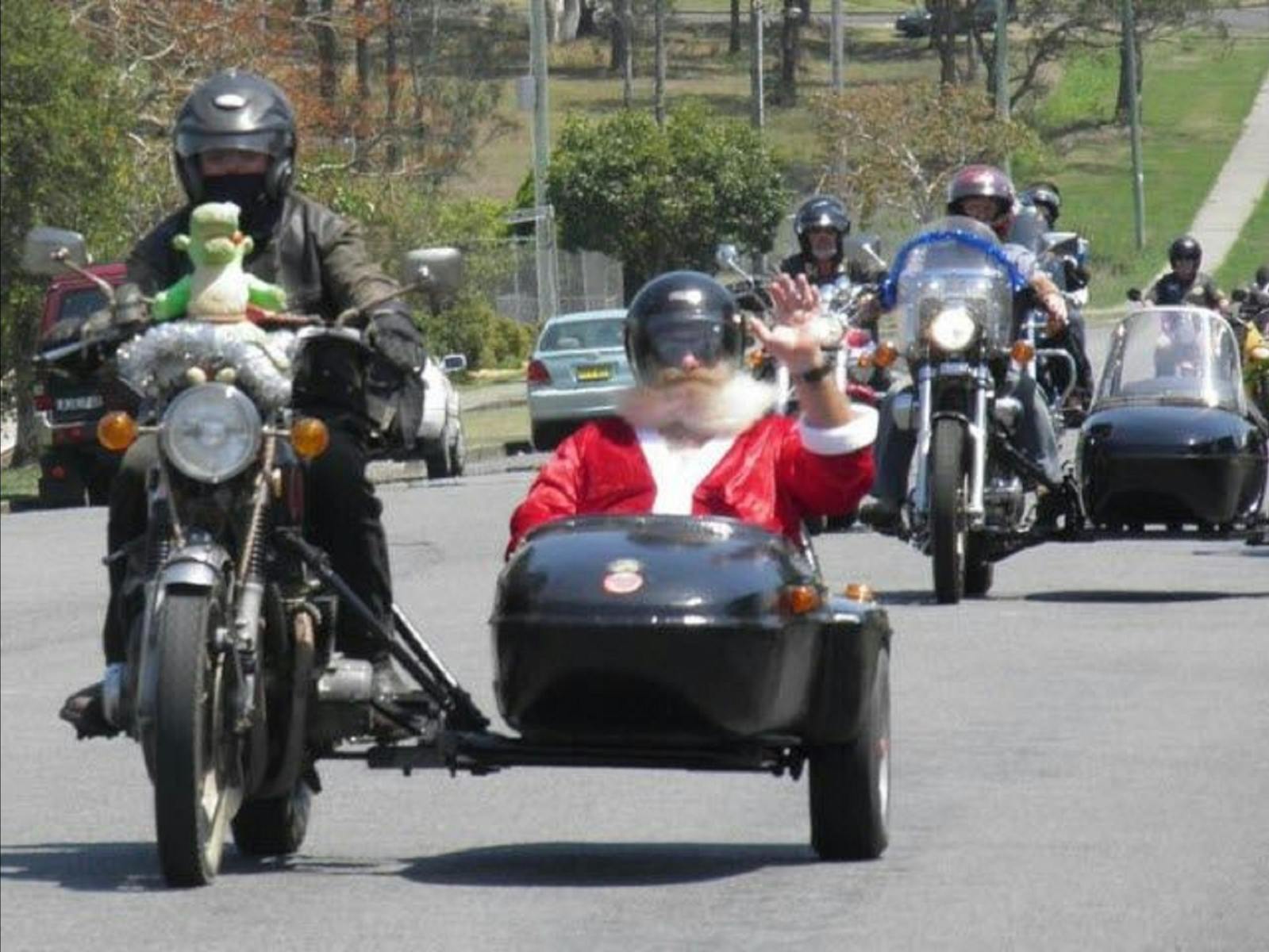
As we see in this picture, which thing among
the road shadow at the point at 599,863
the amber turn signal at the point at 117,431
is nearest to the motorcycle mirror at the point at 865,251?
the road shadow at the point at 599,863

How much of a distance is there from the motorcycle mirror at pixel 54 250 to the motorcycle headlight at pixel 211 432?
831 mm

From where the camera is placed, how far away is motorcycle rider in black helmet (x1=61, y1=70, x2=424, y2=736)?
372 inches

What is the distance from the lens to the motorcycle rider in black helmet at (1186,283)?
81.2 feet

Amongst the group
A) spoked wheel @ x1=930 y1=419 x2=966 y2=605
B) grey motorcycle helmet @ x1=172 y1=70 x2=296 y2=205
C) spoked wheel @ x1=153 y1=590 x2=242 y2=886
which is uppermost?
grey motorcycle helmet @ x1=172 y1=70 x2=296 y2=205

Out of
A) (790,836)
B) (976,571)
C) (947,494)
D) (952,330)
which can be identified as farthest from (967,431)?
(790,836)

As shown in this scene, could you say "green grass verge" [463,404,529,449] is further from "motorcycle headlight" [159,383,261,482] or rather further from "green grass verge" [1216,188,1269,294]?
"motorcycle headlight" [159,383,261,482]

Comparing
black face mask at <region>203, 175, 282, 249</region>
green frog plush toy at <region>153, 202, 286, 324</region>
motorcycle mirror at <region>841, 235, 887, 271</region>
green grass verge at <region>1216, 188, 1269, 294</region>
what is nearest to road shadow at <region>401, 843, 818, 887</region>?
green frog plush toy at <region>153, 202, 286, 324</region>

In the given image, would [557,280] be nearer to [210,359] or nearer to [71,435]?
[71,435]

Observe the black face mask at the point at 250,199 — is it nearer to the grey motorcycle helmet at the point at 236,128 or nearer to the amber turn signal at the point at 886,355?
the grey motorcycle helmet at the point at 236,128

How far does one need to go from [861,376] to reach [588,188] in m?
42.3

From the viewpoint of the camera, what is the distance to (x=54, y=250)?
31.9 feet

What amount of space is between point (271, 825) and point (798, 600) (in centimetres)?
168

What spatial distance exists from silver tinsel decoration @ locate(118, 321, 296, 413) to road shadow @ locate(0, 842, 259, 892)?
4.07 feet

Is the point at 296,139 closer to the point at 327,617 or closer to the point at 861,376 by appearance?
the point at 327,617
